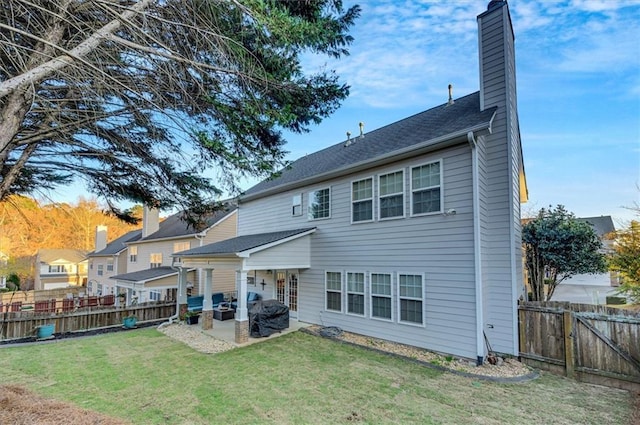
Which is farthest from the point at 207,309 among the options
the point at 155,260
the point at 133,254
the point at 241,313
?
the point at 133,254

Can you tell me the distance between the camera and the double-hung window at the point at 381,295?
865cm

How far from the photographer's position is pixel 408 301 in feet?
26.9

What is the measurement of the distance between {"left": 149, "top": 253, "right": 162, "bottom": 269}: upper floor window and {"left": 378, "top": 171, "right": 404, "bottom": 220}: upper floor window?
1809cm

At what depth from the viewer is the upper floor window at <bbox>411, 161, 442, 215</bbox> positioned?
7.86 m

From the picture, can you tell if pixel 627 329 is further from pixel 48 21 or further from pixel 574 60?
pixel 48 21

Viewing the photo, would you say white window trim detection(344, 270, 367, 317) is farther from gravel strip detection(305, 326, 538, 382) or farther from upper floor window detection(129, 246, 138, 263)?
upper floor window detection(129, 246, 138, 263)

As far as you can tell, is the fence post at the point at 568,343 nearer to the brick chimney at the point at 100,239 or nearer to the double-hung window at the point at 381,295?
the double-hung window at the point at 381,295

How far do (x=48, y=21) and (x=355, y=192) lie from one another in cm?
787

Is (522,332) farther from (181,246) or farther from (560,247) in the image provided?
(181,246)

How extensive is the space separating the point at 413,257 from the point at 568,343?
3539 mm

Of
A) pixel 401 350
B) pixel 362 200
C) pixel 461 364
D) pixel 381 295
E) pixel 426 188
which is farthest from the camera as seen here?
pixel 362 200

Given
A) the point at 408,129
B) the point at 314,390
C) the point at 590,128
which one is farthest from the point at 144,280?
the point at 590,128

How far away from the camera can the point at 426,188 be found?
317 inches

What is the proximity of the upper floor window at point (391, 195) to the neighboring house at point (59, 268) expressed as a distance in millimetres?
38938
